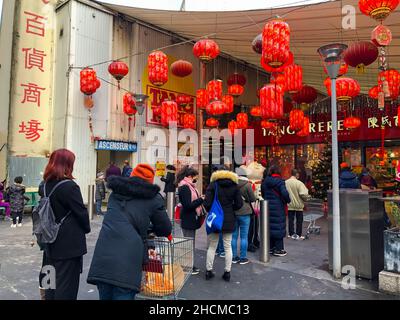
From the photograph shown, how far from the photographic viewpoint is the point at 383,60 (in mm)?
7227

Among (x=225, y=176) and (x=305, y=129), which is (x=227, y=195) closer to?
(x=225, y=176)

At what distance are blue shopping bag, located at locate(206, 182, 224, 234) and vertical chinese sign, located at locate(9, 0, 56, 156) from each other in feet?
32.2

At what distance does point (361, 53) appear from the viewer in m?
7.96

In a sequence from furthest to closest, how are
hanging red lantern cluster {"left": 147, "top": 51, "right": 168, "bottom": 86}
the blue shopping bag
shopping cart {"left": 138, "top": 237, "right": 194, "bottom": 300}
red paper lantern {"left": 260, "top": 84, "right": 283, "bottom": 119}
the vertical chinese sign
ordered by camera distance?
1. the vertical chinese sign
2. hanging red lantern cluster {"left": 147, "top": 51, "right": 168, "bottom": 86}
3. red paper lantern {"left": 260, "top": 84, "right": 283, "bottom": 119}
4. the blue shopping bag
5. shopping cart {"left": 138, "top": 237, "right": 194, "bottom": 300}

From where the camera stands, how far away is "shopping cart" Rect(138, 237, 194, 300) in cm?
350

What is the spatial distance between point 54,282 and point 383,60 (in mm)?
7471

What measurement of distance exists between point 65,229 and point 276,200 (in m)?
4.28

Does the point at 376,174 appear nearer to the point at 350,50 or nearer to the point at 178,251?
the point at 350,50

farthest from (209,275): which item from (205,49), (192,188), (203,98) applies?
(203,98)

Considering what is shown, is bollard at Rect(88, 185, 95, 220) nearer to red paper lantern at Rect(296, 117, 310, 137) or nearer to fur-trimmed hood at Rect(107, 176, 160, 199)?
fur-trimmed hood at Rect(107, 176, 160, 199)

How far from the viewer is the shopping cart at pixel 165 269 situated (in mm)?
3500

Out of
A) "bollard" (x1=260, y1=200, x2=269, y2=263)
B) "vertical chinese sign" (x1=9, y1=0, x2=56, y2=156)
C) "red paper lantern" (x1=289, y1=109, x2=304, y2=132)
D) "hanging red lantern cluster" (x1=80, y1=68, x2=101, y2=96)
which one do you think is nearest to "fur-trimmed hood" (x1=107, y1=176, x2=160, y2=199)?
"bollard" (x1=260, y1=200, x2=269, y2=263)
